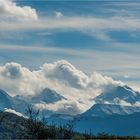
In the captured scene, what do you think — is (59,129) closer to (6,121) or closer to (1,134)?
(1,134)

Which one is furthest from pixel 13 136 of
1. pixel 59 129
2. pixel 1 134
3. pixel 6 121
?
pixel 6 121

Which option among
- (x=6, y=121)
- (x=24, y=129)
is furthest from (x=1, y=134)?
(x=6, y=121)

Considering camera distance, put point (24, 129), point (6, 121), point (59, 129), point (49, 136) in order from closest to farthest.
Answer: point (49, 136) → point (59, 129) → point (24, 129) → point (6, 121)

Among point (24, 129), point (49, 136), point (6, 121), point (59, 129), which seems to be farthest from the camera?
point (6, 121)

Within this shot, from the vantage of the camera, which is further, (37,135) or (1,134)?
(1,134)

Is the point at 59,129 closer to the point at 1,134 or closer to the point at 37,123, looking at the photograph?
the point at 37,123

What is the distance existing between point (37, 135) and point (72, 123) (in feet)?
10.2

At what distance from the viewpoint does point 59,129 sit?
4700 cm

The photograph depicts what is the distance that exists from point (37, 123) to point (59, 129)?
2.55 metres

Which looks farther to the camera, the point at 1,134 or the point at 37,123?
the point at 1,134

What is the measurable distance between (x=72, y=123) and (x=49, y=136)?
7.96 ft

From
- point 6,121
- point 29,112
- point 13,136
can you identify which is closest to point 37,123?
point 29,112

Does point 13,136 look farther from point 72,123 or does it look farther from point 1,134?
point 72,123

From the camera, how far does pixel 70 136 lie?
44.1 metres
